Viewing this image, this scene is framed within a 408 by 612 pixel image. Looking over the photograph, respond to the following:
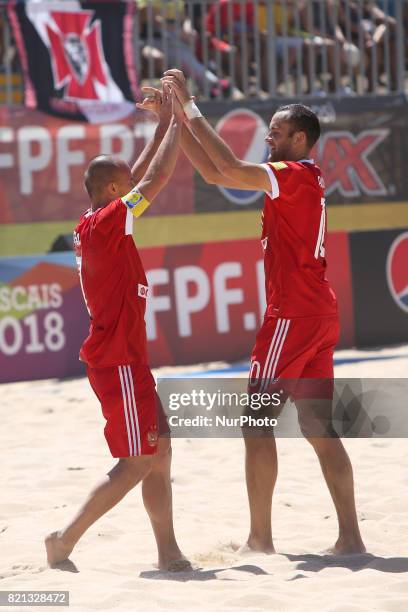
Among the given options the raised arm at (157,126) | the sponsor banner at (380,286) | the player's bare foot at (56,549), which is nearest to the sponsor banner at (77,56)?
the sponsor banner at (380,286)

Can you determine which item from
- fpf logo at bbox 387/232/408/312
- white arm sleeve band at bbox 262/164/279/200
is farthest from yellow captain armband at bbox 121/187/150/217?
fpf logo at bbox 387/232/408/312

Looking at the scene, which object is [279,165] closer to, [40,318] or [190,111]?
[190,111]

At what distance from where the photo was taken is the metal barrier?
955 cm

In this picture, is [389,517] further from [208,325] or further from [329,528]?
[208,325]

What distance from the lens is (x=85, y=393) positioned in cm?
842

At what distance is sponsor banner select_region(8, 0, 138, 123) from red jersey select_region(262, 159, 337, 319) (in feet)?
16.3

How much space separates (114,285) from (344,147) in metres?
6.08

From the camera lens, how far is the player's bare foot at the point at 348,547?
457cm

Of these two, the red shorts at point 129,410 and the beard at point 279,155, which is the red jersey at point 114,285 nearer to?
the red shorts at point 129,410

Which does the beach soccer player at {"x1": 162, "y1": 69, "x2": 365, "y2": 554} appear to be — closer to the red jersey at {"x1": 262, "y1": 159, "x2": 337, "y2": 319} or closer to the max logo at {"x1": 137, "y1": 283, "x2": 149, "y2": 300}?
the red jersey at {"x1": 262, "y1": 159, "x2": 337, "y2": 319}

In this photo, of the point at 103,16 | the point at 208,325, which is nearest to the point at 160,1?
the point at 103,16

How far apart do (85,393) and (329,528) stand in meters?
3.71

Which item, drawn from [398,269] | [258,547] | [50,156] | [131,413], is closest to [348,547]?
[258,547]
